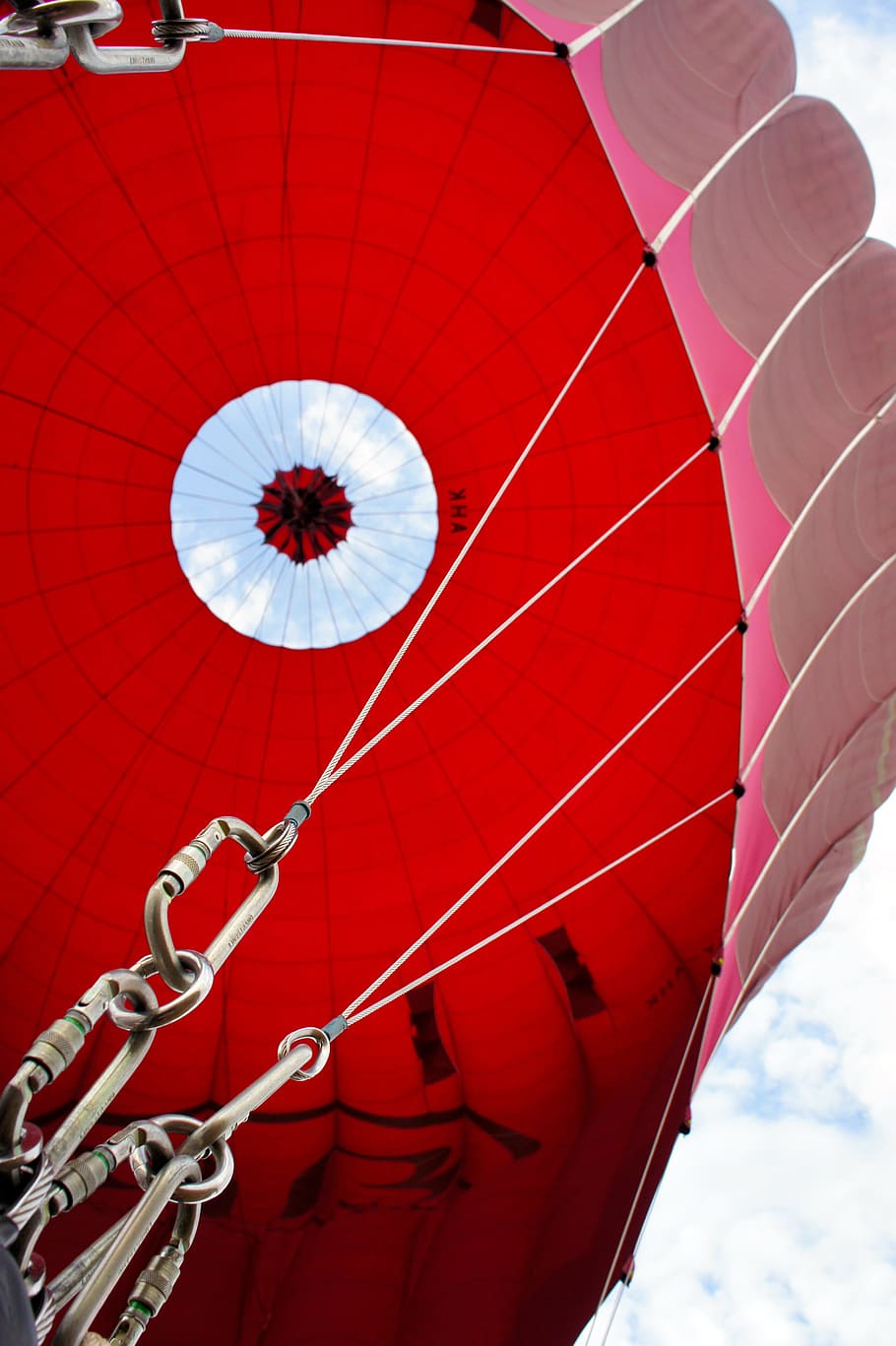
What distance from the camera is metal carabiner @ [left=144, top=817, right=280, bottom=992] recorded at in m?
2.70

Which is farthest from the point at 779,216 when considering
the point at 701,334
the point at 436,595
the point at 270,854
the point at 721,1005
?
the point at 270,854

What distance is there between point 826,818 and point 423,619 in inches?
127

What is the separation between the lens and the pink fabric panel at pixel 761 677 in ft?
23.8

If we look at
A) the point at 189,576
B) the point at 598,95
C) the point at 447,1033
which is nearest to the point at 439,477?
the point at 189,576

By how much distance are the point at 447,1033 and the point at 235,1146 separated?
1833 mm

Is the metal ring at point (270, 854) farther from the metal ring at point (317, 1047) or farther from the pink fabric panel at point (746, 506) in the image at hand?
the pink fabric panel at point (746, 506)

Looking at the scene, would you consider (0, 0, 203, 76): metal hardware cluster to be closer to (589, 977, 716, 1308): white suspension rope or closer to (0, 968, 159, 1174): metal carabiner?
(0, 968, 159, 1174): metal carabiner

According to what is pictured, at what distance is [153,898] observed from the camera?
2.70 m

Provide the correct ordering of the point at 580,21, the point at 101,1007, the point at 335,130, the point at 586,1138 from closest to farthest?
the point at 101,1007 → the point at 580,21 → the point at 335,130 → the point at 586,1138

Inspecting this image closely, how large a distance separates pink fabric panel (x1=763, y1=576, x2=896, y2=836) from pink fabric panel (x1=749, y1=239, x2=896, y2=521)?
41.7 inches

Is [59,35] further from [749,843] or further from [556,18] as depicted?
[749,843]

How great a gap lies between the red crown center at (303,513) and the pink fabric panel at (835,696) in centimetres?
364

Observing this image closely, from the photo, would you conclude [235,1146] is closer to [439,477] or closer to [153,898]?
[439,477]

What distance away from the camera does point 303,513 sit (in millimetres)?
8492
